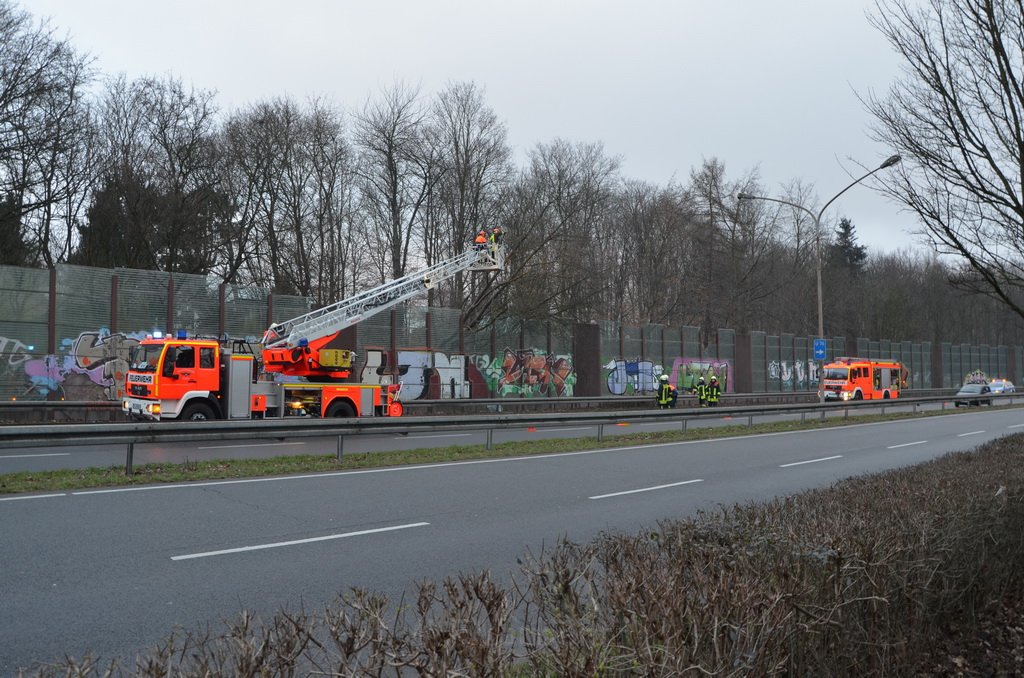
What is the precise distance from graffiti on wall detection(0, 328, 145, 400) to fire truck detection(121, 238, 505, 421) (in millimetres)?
4183

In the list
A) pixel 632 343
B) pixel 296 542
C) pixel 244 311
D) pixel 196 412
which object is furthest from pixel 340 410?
pixel 632 343

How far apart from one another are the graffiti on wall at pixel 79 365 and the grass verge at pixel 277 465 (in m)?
12.4

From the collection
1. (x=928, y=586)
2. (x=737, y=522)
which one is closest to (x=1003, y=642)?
(x=928, y=586)

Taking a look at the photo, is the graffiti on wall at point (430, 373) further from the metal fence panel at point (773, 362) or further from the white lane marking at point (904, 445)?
the metal fence panel at point (773, 362)

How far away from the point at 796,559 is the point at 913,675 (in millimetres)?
915

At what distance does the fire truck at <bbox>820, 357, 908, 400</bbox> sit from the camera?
46.9m

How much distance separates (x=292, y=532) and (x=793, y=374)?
51.8 meters

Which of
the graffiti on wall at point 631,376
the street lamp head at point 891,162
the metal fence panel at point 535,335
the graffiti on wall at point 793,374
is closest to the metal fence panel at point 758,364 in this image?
the graffiti on wall at point 793,374

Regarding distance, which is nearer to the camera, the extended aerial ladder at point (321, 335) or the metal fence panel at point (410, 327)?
the extended aerial ladder at point (321, 335)

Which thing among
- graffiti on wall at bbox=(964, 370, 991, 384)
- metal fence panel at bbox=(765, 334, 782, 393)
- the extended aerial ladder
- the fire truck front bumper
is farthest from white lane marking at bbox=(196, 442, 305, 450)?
graffiti on wall at bbox=(964, 370, 991, 384)

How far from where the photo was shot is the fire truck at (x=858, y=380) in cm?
4691

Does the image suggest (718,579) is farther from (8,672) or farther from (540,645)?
(8,672)

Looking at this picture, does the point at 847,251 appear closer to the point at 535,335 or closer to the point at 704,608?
the point at 535,335

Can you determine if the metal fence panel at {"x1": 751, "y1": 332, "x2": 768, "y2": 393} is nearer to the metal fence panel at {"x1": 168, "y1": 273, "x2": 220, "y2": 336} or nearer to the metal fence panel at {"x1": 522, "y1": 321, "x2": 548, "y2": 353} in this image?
the metal fence panel at {"x1": 522, "y1": 321, "x2": 548, "y2": 353}
